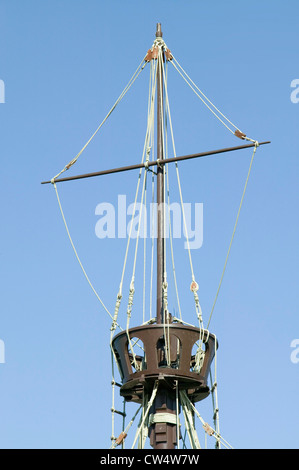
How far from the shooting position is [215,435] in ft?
93.9

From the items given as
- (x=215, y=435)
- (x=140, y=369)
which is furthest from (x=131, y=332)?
(x=215, y=435)
